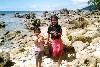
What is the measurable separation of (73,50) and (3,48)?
12853mm

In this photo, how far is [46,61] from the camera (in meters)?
16.0

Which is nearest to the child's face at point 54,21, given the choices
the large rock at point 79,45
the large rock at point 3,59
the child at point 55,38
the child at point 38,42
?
the child at point 55,38

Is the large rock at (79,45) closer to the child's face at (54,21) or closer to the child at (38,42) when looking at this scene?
the child at (38,42)

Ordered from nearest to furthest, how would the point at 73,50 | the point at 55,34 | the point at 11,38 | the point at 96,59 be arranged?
the point at 55,34 < the point at 96,59 < the point at 73,50 < the point at 11,38

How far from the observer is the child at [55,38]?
1194 cm

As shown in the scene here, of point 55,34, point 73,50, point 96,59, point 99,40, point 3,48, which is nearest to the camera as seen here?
point 55,34

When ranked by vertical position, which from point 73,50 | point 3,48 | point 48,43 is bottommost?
point 3,48

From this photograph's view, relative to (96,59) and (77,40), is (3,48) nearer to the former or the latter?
(77,40)

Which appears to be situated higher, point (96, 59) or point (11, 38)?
point (96, 59)

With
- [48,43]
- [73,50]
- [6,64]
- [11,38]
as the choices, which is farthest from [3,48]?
[48,43]

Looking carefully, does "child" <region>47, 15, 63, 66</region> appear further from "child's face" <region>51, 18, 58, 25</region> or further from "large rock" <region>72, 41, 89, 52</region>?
"large rock" <region>72, 41, 89, 52</region>

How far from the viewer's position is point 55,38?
12172 mm

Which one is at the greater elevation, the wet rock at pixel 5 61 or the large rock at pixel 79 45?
the large rock at pixel 79 45

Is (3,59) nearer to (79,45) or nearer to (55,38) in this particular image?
(79,45)
